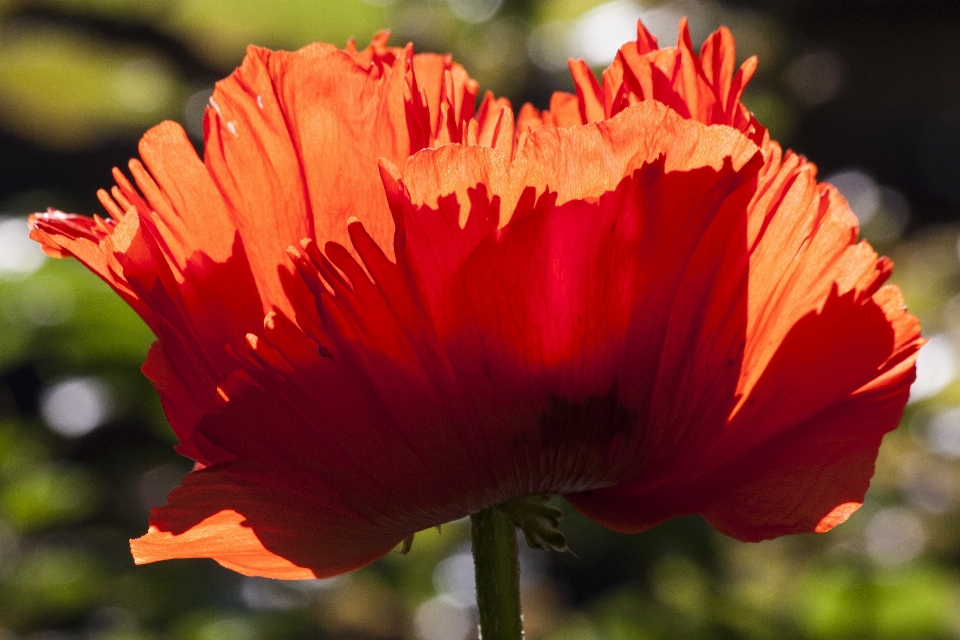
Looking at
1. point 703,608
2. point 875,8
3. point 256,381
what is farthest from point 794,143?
point 256,381

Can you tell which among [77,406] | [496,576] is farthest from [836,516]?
[77,406]

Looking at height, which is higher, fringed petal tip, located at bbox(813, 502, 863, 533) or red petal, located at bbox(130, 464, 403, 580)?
red petal, located at bbox(130, 464, 403, 580)

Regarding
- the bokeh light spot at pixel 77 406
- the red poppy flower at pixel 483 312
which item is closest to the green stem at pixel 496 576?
the red poppy flower at pixel 483 312

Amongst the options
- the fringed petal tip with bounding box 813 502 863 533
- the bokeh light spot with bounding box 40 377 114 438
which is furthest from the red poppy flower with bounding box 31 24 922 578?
the bokeh light spot with bounding box 40 377 114 438

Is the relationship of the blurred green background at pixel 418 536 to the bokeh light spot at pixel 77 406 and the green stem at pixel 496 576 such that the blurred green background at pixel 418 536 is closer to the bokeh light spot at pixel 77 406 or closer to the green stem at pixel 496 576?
the bokeh light spot at pixel 77 406

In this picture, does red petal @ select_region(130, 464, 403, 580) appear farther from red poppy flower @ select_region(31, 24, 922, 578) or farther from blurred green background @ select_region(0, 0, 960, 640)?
blurred green background @ select_region(0, 0, 960, 640)

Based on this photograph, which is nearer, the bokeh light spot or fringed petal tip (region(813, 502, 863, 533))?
fringed petal tip (region(813, 502, 863, 533))

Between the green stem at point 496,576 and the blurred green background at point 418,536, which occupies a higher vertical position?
the blurred green background at point 418,536

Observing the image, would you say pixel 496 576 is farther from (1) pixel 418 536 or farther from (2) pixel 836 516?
(1) pixel 418 536

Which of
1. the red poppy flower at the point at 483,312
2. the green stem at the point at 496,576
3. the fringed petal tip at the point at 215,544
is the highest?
the red poppy flower at the point at 483,312
